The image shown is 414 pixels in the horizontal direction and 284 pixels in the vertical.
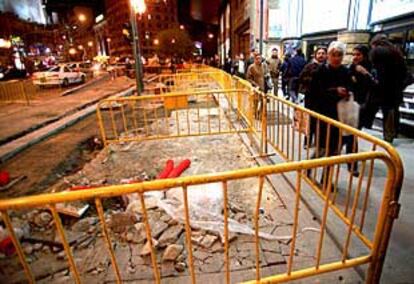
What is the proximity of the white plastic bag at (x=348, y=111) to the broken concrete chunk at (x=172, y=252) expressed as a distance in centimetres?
279

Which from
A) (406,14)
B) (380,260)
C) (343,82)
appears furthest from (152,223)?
(406,14)

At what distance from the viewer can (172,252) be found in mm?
2891

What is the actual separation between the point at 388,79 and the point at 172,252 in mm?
5211

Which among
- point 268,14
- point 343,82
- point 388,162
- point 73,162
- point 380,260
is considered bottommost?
point 73,162

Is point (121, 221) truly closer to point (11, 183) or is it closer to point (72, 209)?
point (72, 209)

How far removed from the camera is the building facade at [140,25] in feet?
315

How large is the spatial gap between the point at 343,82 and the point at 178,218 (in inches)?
115

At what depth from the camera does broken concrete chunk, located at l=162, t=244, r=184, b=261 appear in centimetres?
286

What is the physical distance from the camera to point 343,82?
3.87 metres

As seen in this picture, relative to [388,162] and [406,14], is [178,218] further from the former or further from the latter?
[406,14]

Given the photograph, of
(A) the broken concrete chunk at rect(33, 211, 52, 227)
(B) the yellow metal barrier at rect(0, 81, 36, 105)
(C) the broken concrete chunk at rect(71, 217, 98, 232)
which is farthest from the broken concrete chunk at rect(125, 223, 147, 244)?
(B) the yellow metal barrier at rect(0, 81, 36, 105)

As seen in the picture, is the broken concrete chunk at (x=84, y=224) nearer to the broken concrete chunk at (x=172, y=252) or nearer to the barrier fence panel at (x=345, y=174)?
the broken concrete chunk at (x=172, y=252)

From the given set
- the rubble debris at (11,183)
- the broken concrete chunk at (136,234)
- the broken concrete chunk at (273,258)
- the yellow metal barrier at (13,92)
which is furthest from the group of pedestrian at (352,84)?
the yellow metal barrier at (13,92)

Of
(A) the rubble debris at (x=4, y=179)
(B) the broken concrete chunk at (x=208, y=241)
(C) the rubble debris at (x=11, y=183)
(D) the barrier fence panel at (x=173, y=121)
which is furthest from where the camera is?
(D) the barrier fence panel at (x=173, y=121)
